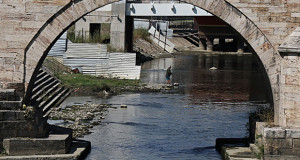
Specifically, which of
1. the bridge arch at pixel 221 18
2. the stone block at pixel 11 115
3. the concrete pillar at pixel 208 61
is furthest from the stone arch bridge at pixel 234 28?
the concrete pillar at pixel 208 61

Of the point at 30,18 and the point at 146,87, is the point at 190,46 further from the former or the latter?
the point at 30,18

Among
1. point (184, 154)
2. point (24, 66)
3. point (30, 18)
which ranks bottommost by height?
point (184, 154)

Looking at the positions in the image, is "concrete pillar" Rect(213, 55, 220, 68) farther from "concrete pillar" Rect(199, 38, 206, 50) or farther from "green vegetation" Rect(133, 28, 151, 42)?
"concrete pillar" Rect(199, 38, 206, 50)

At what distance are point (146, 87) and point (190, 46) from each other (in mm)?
32161

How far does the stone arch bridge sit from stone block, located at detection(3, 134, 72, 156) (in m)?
1.17

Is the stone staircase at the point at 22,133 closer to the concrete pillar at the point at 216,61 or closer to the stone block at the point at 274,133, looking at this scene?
the stone block at the point at 274,133

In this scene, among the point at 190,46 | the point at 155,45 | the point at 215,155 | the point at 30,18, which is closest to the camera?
the point at 30,18

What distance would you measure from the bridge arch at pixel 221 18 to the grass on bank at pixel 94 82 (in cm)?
1306

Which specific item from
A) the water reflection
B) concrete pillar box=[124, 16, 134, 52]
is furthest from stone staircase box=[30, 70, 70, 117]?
concrete pillar box=[124, 16, 134, 52]

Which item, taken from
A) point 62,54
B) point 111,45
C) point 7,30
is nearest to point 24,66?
point 7,30

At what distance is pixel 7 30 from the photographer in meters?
15.0

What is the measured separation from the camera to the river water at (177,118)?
17094 millimetres

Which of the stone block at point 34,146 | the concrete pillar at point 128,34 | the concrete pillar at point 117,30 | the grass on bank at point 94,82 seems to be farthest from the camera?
the concrete pillar at point 128,34

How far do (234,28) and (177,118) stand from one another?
7.94 m
